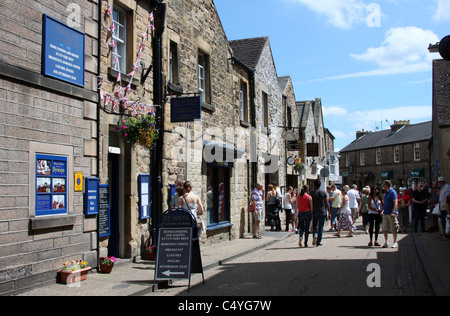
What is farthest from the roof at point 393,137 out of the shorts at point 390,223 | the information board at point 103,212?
the information board at point 103,212

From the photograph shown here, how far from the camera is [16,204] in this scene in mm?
7332

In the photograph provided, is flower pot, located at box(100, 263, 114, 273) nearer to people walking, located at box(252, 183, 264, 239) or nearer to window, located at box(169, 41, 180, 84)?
window, located at box(169, 41, 180, 84)

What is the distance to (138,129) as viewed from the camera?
33.1ft

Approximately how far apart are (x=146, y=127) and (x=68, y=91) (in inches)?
82.0

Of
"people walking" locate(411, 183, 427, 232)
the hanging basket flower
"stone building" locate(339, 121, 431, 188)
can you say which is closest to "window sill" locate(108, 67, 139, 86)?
the hanging basket flower

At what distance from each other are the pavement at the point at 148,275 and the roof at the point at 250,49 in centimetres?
916

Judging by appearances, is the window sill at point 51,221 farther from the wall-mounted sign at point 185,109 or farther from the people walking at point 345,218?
the people walking at point 345,218

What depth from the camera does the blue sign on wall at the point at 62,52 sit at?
8.01 m

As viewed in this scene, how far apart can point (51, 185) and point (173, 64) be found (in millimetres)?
5798

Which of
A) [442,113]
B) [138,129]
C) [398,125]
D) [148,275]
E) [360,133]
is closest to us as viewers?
[148,275]

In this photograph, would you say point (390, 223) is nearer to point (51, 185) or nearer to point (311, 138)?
point (51, 185)

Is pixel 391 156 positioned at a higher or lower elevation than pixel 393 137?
lower

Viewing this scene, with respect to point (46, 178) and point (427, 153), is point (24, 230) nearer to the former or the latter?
point (46, 178)

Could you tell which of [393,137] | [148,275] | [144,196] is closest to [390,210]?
[144,196]
